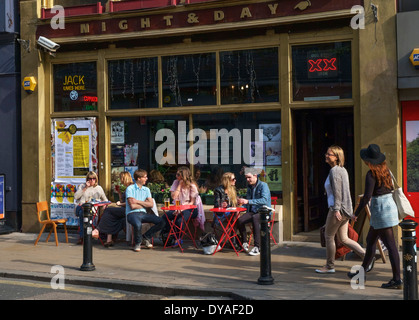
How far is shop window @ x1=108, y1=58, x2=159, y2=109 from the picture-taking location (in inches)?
503

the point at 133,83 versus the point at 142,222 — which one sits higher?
the point at 133,83

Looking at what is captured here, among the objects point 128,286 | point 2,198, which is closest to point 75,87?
point 2,198

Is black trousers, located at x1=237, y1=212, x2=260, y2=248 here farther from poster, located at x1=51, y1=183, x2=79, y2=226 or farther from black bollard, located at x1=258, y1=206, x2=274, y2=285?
poster, located at x1=51, y1=183, x2=79, y2=226

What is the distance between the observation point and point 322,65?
11250 millimetres

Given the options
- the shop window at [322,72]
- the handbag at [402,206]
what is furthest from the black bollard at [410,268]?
the shop window at [322,72]

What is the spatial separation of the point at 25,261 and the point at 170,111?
4.36m

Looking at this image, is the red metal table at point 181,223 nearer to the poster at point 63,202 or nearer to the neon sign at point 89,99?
the poster at point 63,202

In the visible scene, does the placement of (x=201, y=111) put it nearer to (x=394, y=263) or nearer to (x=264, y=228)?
(x=264, y=228)

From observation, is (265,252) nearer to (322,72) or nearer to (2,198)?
(322,72)

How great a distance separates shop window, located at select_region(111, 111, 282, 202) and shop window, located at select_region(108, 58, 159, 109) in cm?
37

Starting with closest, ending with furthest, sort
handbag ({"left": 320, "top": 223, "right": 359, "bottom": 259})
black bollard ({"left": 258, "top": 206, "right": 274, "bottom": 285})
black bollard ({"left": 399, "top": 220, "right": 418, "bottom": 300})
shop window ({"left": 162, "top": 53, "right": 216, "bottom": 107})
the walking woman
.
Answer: black bollard ({"left": 399, "top": 220, "right": 418, "bottom": 300}) → black bollard ({"left": 258, "top": 206, "right": 274, "bottom": 285}) → the walking woman → handbag ({"left": 320, "top": 223, "right": 359, "bottom": 259}) → shop window ({"left": 162, "top": 53, "right": 216, "bottom": 107})

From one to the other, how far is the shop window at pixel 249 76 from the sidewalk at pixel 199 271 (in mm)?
2982

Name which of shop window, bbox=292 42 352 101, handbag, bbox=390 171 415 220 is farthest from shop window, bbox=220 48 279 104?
handbag, bbox=390 171 415 220

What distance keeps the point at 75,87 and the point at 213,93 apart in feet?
10.9
